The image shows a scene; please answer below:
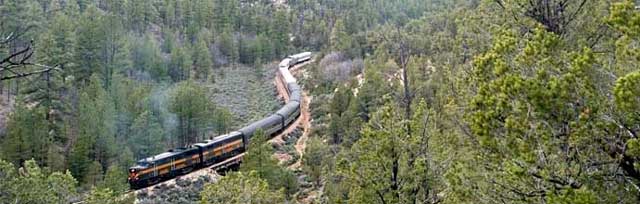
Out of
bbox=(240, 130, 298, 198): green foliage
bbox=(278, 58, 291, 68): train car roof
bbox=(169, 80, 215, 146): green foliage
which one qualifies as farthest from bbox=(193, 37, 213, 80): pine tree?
bbox=(240, 130, 298, 198): green foliage

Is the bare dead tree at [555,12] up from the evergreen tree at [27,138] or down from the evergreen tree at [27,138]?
up

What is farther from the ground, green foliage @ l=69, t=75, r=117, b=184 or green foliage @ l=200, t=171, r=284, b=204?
green foliage @ l=200, t=171, r=284, b=204

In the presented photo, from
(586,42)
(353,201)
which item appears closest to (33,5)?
(353,201)

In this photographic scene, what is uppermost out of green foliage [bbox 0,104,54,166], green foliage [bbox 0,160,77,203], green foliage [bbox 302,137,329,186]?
green foliage [bbox 0,160,77,203]

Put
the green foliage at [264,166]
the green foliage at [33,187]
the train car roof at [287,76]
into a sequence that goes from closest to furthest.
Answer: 1. the green foliage at [33,187]
2. the green foliage at [264,166]
3. the train car roof at [287,76]

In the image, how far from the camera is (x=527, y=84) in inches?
290

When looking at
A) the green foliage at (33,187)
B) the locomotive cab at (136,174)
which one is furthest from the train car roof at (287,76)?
the green foliage at (33,187)

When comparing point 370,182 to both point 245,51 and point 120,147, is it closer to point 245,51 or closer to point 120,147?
point 120,147

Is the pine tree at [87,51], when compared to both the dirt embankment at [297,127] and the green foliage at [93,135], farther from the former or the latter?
the dirt embankment at [297,127]

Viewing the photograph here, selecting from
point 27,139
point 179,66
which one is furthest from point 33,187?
point 179,66

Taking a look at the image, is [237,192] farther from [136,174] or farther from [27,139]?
[27,139]

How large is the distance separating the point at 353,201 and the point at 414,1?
80.0 meters

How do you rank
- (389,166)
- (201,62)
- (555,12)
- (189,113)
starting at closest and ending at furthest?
(555,12), (389,166), (189,113), (201,62)

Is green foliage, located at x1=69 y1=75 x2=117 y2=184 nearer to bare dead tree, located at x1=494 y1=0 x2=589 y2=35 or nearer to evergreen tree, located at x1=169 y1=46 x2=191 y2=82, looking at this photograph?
evergreen tree, located at x1=169 y1=46 x2=191 y2=82
